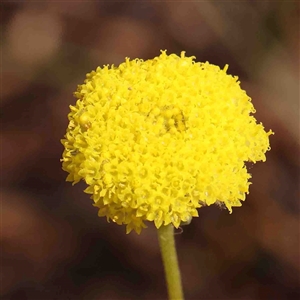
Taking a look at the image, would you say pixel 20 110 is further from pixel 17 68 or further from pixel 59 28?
pixel 59 28

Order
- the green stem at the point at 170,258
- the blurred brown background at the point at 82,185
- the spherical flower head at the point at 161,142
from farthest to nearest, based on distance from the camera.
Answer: the blurred brown background at the point at 82,185
the green stem at the point at 170,258
the spherical flower head at the point at 161,142

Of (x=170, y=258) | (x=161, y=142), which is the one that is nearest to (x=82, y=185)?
(x=170, y=258)

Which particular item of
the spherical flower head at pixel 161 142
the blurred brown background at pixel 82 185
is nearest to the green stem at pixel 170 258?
the spherical flower head at pixel 161 142

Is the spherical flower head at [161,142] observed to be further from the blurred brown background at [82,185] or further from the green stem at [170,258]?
the blurred brown background at [82,185]

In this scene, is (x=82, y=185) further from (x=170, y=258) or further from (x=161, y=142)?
(x=161, y=142)

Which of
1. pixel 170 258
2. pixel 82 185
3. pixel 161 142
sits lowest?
pixel 170 258

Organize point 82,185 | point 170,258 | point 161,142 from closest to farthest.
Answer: point 161,142, point 170,258, point 82,185
